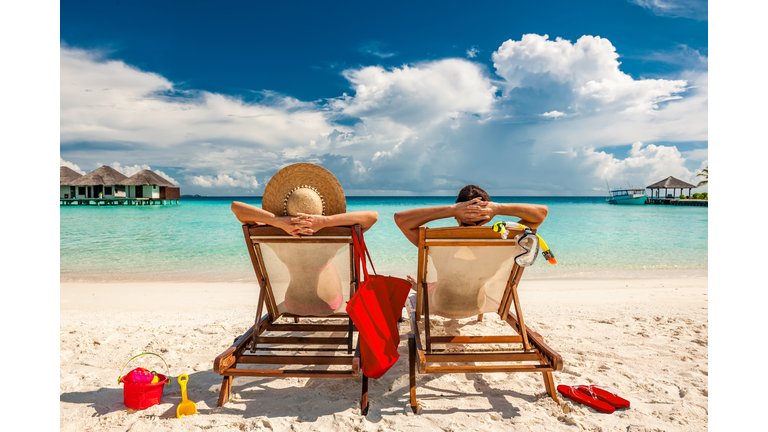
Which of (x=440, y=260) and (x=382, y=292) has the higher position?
(x=440, y=260)

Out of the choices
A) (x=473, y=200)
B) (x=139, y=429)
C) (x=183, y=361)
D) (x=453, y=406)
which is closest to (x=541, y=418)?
→ (x=453, y=406)

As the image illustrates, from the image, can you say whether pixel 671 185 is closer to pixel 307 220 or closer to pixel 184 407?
pixel 307 220

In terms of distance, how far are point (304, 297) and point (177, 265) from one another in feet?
23.3

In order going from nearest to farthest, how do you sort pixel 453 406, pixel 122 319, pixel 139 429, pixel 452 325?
pixel 139 429 → pixel 453 406 → pixel 452 325 → pixel 122 319

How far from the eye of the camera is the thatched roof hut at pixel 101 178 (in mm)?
39906

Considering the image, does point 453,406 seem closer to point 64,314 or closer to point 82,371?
point 82,371

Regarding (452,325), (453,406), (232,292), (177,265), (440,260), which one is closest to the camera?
(453,406)

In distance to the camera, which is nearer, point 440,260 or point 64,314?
point 440,260

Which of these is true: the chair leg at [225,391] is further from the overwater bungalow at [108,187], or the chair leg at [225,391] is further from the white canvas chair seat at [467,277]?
the overwater bungalow at [108,187]

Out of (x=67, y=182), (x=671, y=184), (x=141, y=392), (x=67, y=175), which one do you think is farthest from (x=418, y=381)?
(x=671, y=184)

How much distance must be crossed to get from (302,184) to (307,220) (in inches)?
15.2

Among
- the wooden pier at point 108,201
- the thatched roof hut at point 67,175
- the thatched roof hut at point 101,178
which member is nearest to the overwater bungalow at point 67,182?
the thatched roof hut at point 67,175

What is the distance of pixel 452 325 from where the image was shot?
12.1 feet

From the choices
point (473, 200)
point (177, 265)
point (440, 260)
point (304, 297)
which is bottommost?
point (177, 265)
